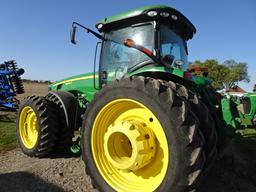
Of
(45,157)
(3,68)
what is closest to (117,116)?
(45,157)

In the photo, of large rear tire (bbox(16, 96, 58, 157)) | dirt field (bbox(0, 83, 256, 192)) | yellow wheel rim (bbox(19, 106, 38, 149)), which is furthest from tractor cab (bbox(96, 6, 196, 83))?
yellow wheel rim (bbox(19, 106, 38, 149))

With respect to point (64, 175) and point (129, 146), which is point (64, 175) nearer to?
point (64, 175)

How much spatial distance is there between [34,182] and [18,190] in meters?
0.32

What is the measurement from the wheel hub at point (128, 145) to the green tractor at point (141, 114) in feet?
0.04

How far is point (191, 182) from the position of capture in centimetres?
293

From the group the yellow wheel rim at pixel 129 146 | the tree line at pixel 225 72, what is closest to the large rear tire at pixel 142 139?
the yellow wheel rim at pixel 129 146

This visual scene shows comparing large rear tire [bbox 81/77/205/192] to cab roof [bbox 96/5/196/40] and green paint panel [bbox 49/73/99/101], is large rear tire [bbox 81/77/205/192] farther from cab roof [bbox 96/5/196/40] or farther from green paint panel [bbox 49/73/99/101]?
green paint panel [bbox 49/73/99/101]

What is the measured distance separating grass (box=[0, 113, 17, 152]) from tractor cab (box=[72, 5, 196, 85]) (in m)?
2.79

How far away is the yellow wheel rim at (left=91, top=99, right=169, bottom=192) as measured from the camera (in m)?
3.43

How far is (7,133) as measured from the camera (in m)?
7.72

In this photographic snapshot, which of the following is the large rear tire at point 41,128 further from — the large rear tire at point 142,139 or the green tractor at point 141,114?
the large rear tire at point 142,139

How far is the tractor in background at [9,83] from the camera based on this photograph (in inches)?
466

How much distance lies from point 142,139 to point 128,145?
0.53 meters

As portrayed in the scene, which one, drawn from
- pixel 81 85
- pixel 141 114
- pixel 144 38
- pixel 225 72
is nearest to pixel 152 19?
pixel 144 38
